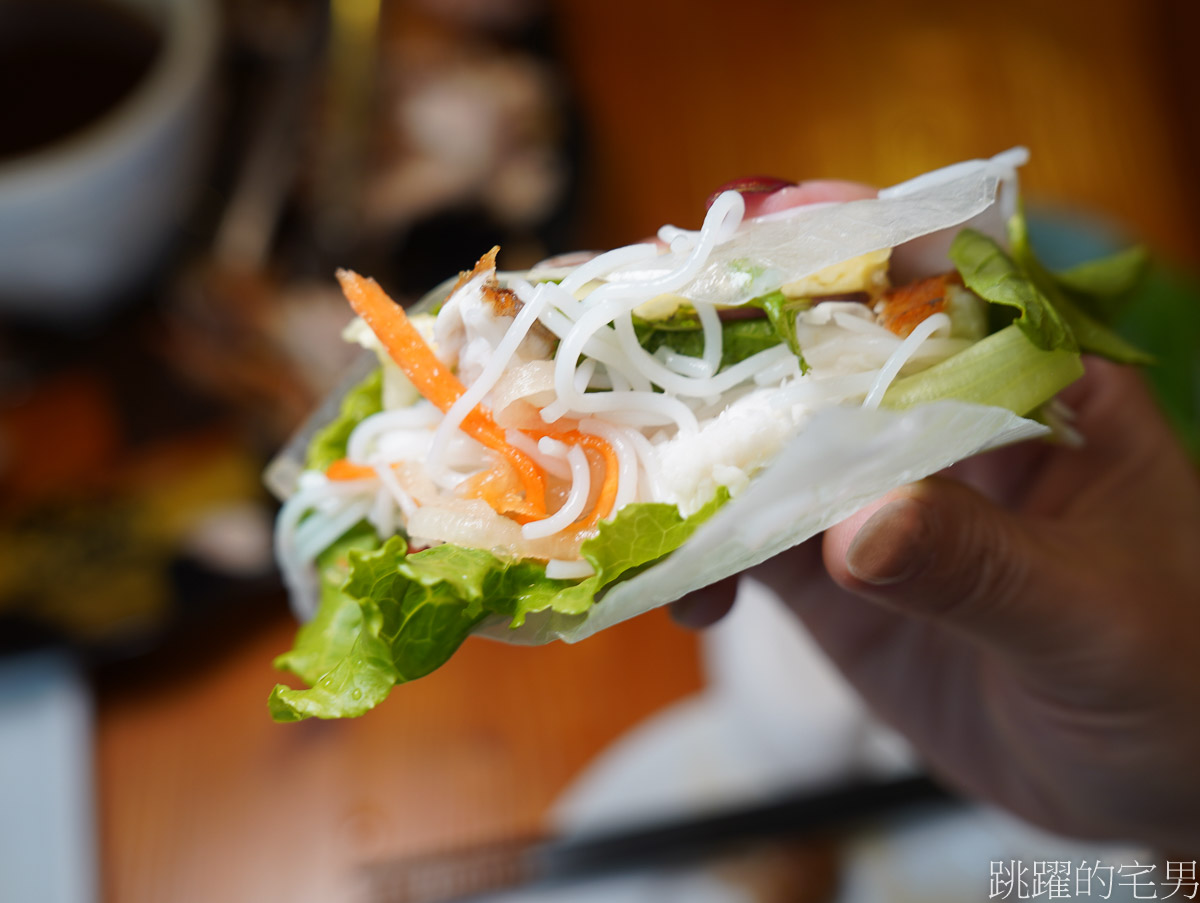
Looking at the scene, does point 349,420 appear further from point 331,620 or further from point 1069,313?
point 1069,313

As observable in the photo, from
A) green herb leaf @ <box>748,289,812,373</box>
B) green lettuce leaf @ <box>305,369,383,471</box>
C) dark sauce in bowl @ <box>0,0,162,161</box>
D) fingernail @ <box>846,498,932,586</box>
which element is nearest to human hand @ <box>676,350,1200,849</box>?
fingernail @ <box>846,498,932,586</box>

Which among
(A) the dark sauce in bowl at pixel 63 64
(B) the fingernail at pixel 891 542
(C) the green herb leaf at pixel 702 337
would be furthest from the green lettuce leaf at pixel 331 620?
(A) the dark sauce in bowl at pixel 63 64

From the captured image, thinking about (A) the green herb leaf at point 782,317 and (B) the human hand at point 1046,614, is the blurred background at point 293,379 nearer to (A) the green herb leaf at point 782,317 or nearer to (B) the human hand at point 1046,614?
(B) the human hand at point 1046,614

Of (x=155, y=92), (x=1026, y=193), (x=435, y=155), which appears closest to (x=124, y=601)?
(x=155, y=92)

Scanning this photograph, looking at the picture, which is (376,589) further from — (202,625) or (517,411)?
(202,625)

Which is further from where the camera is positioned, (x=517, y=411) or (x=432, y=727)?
(x=432, y=727)

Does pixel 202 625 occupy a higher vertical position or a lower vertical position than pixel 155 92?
lower

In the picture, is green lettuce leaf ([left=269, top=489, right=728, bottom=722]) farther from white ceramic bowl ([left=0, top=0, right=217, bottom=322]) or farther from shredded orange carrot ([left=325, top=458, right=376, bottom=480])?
white ceramic bowl ([left=0, top=0, right=217, bottom=322])
